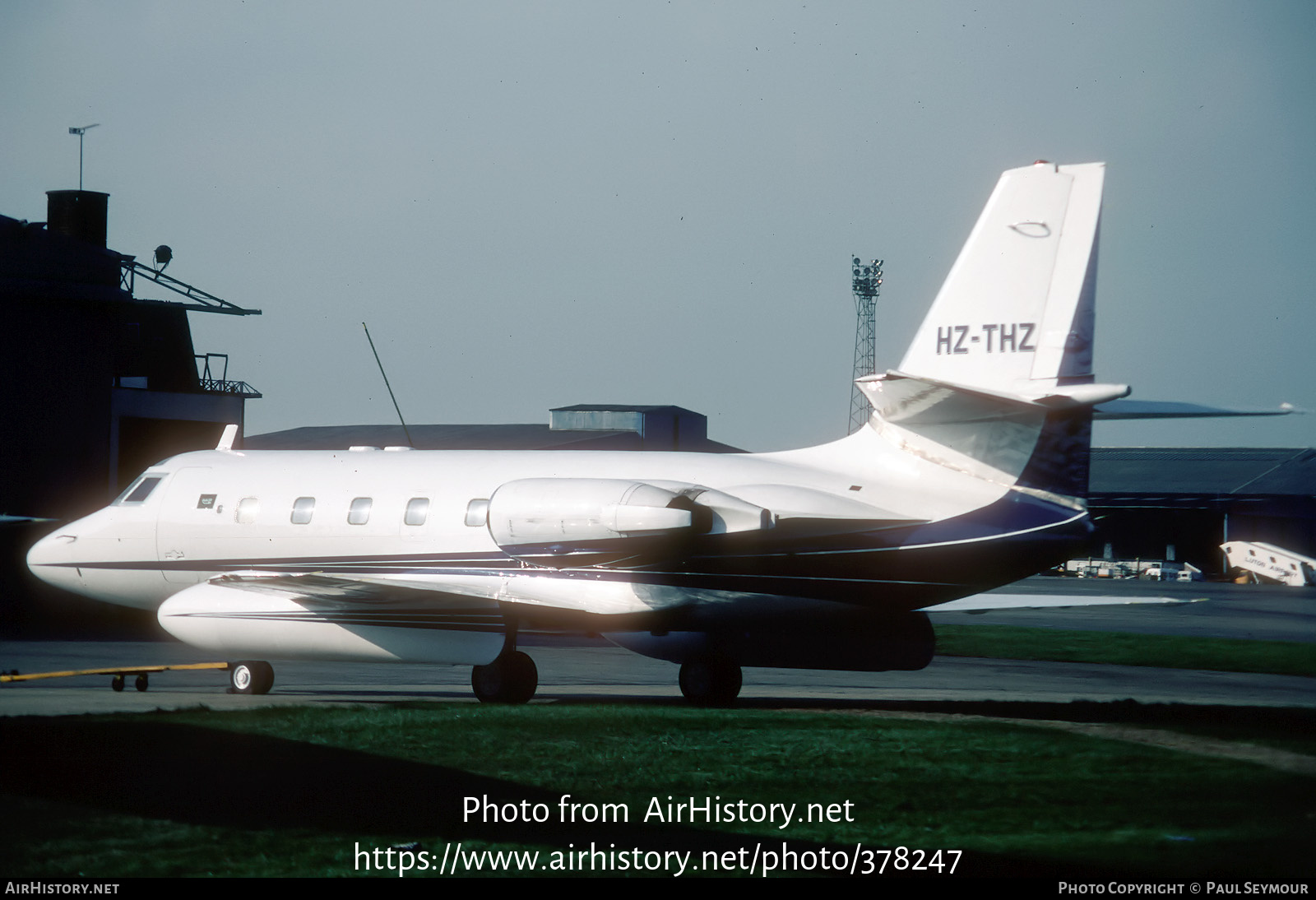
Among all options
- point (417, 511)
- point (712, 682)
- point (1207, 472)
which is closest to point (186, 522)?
point (417, 511)

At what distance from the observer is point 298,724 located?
13.6 metres

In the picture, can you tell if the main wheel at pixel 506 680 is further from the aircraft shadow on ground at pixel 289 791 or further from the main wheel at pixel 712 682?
the aircraft shadow on ground at pixel 289 791

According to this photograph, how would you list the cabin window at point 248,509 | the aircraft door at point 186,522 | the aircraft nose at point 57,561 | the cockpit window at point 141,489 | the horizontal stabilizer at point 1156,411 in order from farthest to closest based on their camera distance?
the aircraft nose at point 57,561, the cockpit window at point 141,489, the aircraft door at point 186,522, the cabin window at point 248,509, the horizontal stabilizer at point 1156,411

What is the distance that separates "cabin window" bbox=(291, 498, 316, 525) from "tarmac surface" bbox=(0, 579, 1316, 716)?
2310 mm

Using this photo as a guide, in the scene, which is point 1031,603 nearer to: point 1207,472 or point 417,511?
point 417,511

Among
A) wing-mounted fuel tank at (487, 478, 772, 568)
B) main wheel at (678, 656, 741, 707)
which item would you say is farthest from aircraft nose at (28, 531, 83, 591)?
main wheel at (678, 656, 741, 707)

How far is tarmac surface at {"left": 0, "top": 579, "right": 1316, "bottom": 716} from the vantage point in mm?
18172

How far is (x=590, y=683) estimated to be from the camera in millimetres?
21719

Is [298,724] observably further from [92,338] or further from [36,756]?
[92,338]

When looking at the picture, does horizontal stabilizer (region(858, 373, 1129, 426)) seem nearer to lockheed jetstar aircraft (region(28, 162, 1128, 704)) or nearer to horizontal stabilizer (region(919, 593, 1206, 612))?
lockheed jetstar aircraft (region(28, 162, 1128, 704))

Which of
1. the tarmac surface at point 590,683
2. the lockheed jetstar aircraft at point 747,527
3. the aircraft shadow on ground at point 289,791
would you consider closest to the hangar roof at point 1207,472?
the tarmac surface at point 590,683

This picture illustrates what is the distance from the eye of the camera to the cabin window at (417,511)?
62.3 ft

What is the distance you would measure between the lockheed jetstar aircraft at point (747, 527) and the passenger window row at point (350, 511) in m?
0.03

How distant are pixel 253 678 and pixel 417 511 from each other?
3.14 metres
